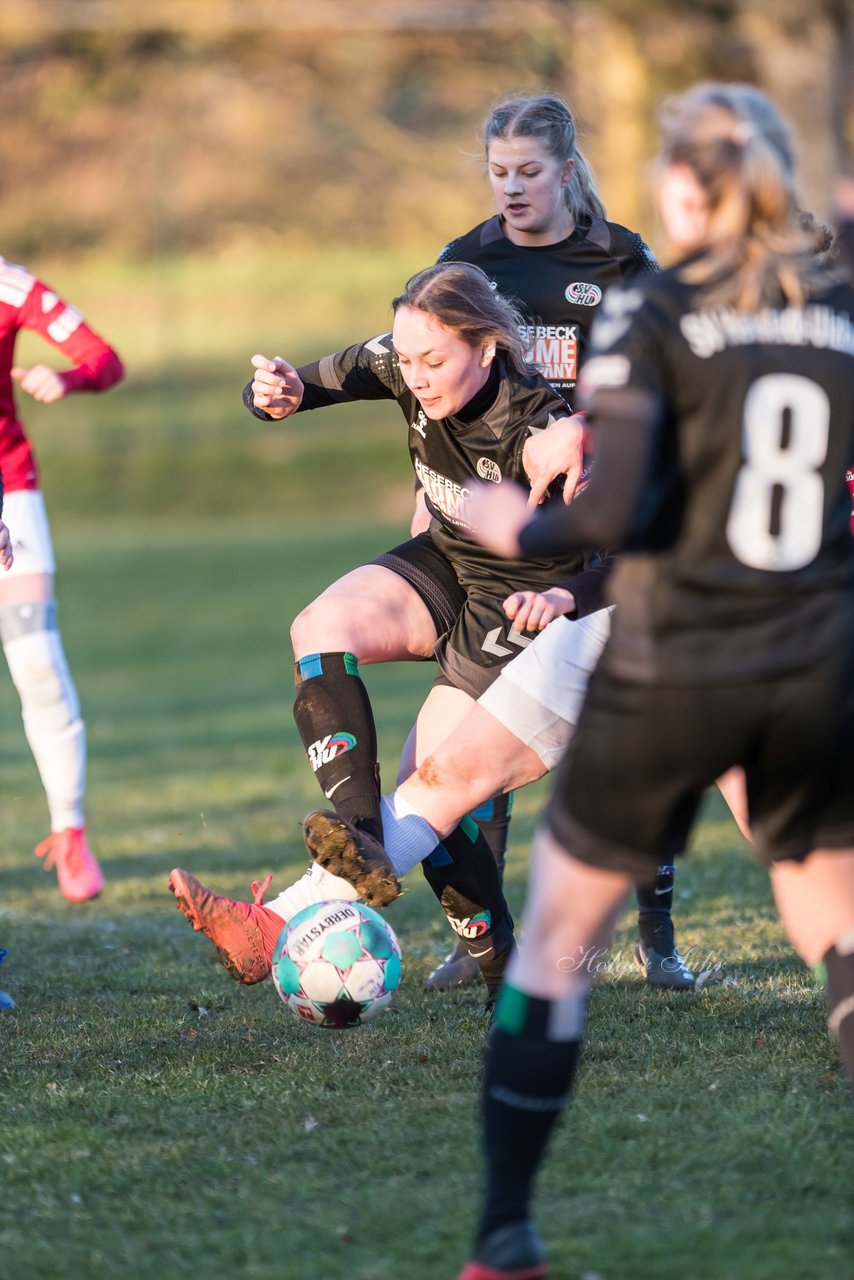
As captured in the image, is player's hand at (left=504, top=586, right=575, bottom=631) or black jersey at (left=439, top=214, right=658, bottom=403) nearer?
player's hand at (left=504, top=586, right=575, bottom=631)

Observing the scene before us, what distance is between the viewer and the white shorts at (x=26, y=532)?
5770 mm

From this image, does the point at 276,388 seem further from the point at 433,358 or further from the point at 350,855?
the point at 350,855

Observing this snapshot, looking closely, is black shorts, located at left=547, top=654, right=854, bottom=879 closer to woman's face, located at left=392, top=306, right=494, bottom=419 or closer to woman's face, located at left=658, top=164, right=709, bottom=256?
woman's face, located at left=658, top=164, right=709, bottom=256

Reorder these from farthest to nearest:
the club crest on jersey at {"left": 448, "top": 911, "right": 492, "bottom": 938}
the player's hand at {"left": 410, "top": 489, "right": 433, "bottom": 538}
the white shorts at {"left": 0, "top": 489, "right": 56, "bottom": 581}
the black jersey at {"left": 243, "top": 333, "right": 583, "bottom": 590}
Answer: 1. the white shorts at {"left": 0, "top": 489, "right": 56, "bottom": 581}
2. the player's hand at {"left": 410, "top": 489, "right": 433, "bottom": 538}
3. the club crest on jersey at {"left": 448, "top": 911, "right": 492, "bottom": 938}
4. the black jersey at {"left": 243, "top": 333, "right": 583, "bottom": 590}

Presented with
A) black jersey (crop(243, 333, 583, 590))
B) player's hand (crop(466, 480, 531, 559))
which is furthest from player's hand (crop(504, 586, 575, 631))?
player's hand (crop(466, 480, 531, 559))

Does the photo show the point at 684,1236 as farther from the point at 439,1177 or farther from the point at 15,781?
the point at 15,781

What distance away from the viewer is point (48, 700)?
596cm

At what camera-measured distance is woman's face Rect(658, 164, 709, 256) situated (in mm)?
2781

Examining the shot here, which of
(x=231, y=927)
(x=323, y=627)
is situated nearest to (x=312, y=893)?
(x=231, y=927)

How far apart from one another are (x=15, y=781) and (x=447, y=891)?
→ 19.5ft

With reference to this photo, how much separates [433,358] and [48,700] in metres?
2.34

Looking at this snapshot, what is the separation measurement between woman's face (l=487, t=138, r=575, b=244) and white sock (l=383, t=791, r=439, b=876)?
179 centimetres

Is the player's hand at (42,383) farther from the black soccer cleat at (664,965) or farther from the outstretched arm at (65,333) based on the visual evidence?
the black soccer cleat at (664,965)

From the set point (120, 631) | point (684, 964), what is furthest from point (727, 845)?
point (120, 631)
